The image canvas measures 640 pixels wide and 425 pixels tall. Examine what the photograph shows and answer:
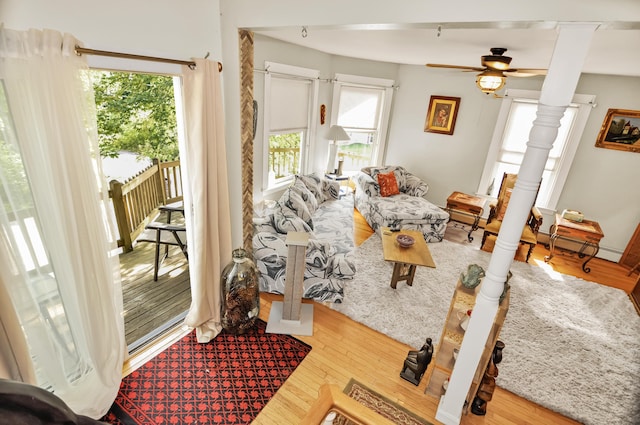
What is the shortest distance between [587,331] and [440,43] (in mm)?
3347

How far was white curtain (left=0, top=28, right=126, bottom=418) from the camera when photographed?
1.53 meters

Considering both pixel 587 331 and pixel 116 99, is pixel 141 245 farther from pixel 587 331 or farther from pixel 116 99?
pixel 587 331

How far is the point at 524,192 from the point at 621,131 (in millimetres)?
4400

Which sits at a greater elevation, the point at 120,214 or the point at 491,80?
the point at 491,80

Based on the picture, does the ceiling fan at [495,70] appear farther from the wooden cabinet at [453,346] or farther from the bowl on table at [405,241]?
the wooden cabinet at [453,346]

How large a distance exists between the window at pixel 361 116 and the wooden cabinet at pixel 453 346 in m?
3.96

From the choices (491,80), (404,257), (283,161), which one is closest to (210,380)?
(404,257)

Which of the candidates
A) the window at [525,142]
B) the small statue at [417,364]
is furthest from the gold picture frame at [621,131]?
the small statue at [417,364]

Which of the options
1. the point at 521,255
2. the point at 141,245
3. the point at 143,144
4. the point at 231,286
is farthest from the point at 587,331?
the point at 143,144

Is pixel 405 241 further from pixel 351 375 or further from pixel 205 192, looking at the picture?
pixel 205 192

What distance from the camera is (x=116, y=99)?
5152 millimetres

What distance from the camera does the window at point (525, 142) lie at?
472 centimetres

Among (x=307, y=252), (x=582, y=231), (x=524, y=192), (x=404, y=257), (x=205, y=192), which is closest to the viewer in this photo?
(x=524, y=192)

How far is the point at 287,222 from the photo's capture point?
339 centimetres
